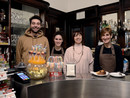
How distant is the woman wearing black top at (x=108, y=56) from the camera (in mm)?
2039

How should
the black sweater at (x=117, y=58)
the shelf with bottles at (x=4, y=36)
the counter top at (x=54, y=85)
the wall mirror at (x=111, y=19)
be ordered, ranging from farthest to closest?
the wall mirror at (x=111, y=19) < the shelf with bottles at (x=4, y=36) < the black sweater at (x=117, y=58) < the counter top at (x=54, y=85)

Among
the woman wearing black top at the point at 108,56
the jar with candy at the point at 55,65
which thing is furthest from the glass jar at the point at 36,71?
the woman wearing black top at the point at 108,56

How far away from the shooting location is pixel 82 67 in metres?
2.15

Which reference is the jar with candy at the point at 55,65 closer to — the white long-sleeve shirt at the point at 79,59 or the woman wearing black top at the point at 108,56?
the white long-sleeve shirt at the point at 79,59

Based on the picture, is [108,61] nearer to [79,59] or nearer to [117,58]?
[117,58]

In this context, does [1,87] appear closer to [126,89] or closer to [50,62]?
[50,62]

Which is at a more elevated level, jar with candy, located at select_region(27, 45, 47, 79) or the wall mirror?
the wall mirror

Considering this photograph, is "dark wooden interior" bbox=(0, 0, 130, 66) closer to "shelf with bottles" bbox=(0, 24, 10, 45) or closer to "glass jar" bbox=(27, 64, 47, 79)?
"shelf with bottles" bbox=(0, 24, 10, 45)

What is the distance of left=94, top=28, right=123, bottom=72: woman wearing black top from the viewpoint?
204 centimetres

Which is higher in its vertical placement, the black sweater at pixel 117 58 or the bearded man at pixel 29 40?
the bearded man at pixel 29 40

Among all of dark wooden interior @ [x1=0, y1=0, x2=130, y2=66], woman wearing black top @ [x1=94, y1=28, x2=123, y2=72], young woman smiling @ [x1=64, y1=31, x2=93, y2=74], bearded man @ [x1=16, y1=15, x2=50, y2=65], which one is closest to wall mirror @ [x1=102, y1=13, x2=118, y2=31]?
dark wooden interior @ [x1=0, y1=0, x2=130, y2=66]

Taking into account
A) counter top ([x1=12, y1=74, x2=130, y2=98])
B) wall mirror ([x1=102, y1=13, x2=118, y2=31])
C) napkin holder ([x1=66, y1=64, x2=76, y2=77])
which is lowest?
counter top ([x1=12, y1=74, x2=130, y2=98])

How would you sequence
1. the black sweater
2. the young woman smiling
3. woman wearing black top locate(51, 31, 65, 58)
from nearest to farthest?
the black sweater → the young woman smiling → woman wearing black top locate(51, 31, 65, 58)

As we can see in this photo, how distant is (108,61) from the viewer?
82.2 inches
